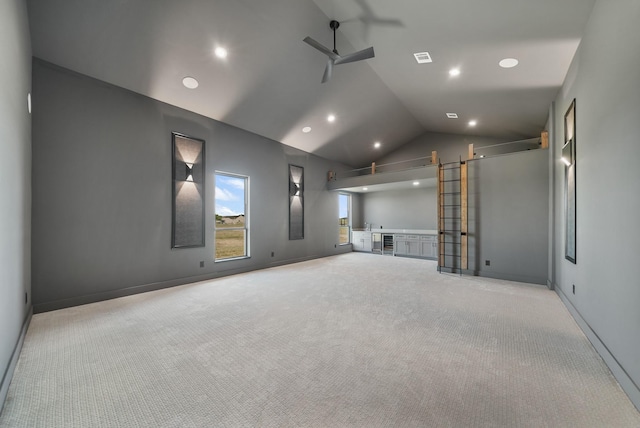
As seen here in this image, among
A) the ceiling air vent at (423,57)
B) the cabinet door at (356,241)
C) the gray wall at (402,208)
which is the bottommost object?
the cabinet door at (356,241)

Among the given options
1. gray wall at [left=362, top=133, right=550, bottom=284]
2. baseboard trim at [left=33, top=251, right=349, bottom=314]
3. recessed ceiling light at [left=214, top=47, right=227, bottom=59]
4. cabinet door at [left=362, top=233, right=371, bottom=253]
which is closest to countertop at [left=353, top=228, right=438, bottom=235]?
cabinet door at [left=362, top=233, right=371, bottom=253]

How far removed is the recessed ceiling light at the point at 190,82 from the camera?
15.7 feet

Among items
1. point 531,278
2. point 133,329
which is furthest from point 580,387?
point 133,329

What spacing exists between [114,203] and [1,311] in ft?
9.56

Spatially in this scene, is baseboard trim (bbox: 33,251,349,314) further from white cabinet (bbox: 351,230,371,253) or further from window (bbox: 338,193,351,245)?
white cabinet (bbox: 351,230,371,253)

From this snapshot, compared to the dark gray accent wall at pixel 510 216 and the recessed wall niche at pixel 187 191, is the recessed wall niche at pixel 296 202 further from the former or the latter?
the dark gray accent wall at pixel 510 216

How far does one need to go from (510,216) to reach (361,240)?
548 cm

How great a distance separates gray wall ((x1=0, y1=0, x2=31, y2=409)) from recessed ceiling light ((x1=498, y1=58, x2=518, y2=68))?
5.92 meters

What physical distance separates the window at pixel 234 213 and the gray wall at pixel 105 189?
0.54 m

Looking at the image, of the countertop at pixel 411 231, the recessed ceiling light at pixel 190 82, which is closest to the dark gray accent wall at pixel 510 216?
the countertop at pixel 411 231

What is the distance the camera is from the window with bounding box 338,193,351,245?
10695 mm

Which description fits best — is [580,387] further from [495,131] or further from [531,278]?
[495,131]

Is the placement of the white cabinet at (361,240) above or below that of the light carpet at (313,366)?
above

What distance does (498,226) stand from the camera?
598 cm
